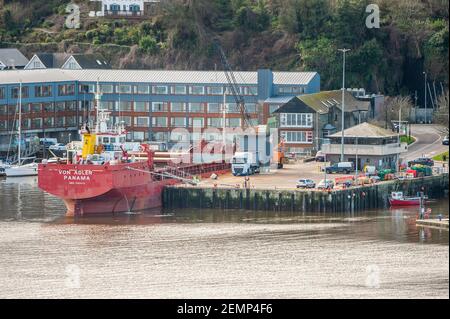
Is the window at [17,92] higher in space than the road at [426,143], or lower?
higher

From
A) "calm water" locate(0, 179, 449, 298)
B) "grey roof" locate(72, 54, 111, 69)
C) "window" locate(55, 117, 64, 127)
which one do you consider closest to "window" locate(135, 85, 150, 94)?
"window" locate(55, 117, 64, 127)

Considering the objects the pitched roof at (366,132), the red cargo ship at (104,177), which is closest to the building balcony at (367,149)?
the pitched roof at (366,132)

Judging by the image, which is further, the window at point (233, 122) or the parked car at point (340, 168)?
the window at point (233, 122)

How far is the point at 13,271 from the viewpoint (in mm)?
81188

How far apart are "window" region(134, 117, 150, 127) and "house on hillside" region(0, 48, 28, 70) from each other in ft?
51.2

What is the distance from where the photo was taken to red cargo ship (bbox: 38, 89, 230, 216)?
100250 millimetres

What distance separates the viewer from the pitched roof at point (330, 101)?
123 meters

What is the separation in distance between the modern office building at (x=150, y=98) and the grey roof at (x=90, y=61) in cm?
813

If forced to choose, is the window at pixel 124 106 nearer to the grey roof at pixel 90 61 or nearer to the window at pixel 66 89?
the window at pixel 66 89

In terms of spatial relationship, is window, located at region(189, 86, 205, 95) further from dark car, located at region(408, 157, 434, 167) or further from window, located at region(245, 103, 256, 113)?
dark car, located at region(408, 157, 434, 167)

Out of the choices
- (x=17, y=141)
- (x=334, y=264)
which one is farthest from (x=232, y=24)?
(x=334, y=264)

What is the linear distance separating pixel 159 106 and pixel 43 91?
8090mm

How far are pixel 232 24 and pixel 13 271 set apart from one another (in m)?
70.9

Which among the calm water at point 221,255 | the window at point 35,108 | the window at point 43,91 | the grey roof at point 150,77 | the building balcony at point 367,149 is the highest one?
the grey roof at point 150,77
